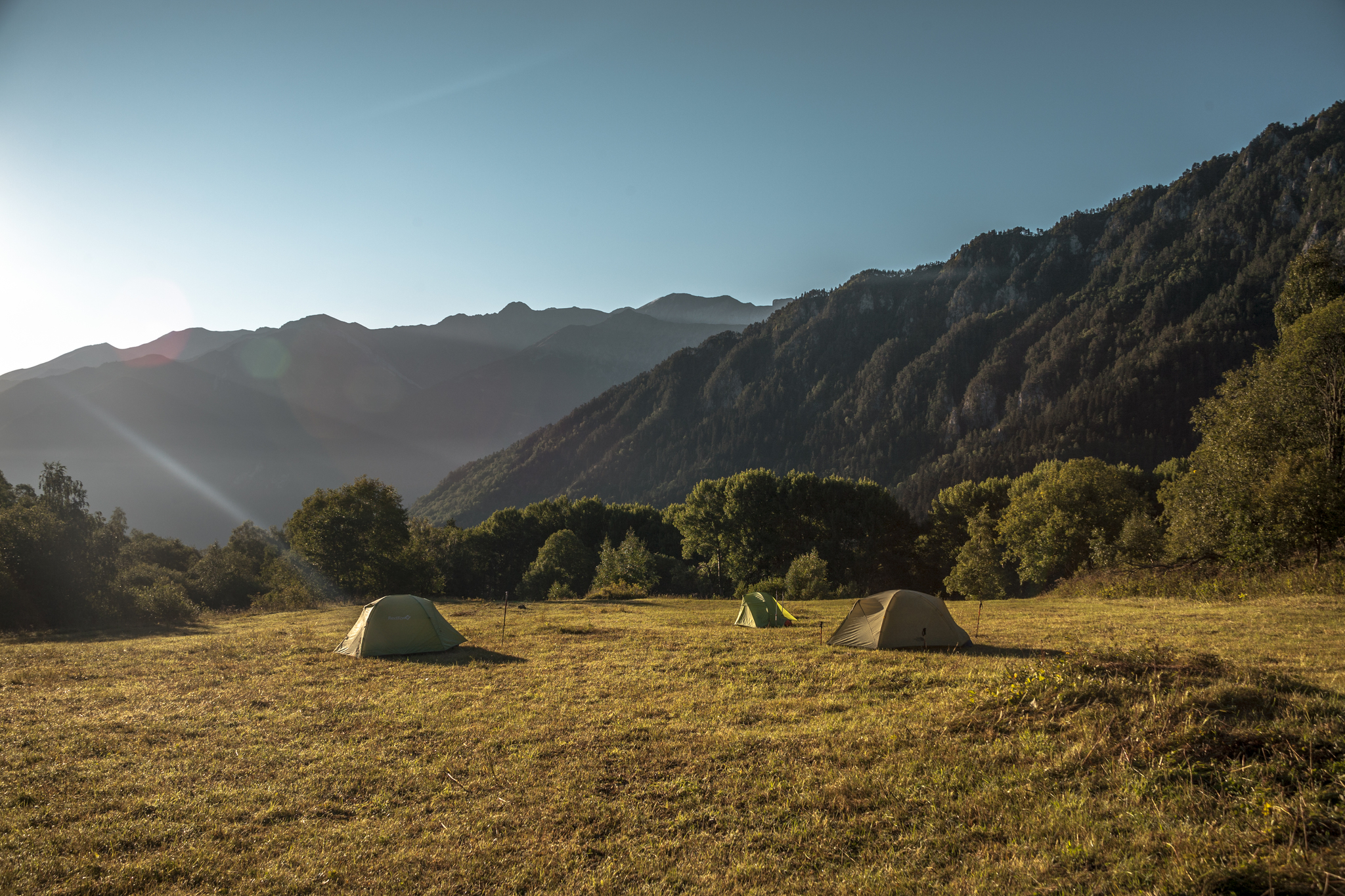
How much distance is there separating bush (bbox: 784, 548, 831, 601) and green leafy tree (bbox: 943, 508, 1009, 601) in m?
17.2

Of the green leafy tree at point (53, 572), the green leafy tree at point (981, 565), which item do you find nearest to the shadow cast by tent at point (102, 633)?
the green leafy tree at point (53, 572)

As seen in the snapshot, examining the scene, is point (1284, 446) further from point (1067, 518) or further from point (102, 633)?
point (102, 633)

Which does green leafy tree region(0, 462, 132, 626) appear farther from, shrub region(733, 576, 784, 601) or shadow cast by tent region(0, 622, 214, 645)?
shrub region(733, 576, 784, 601)

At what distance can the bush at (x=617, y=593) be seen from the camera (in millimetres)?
51438

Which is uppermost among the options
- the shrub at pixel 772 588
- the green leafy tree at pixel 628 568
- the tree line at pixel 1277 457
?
the tree line at pixel 1277 457

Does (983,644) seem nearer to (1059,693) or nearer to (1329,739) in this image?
(1059,693)

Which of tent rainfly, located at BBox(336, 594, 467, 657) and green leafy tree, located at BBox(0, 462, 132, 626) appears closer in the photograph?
tent rainfly, located at BBox(336, 594, 467, 657)

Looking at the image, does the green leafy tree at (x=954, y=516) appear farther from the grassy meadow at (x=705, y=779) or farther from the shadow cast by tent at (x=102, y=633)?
the shadow cast by tent at (x=102, y=633)

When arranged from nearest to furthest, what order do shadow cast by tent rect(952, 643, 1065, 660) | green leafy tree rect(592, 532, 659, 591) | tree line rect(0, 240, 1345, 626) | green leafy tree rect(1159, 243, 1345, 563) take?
shadow cast by tent rect(952, 643, 1065, 660), green leafy tree rect(1159, 243, 1345, 563), tree line rect(0, 240, 1345, 626), green leafy tree rect(592, 532, 659, 591)

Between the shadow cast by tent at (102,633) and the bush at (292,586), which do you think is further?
the bush at (292,586)

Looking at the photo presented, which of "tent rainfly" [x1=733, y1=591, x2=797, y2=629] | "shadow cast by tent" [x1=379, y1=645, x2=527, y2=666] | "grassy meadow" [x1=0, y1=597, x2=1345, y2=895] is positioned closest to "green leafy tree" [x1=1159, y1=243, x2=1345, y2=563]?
"grassy meadow" [x1=0, y1=597, x2=1345, y2=895]

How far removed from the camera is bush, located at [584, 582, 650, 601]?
5144 cm

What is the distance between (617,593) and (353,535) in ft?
84.2

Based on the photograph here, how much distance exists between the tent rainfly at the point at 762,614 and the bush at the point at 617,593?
22851mm
